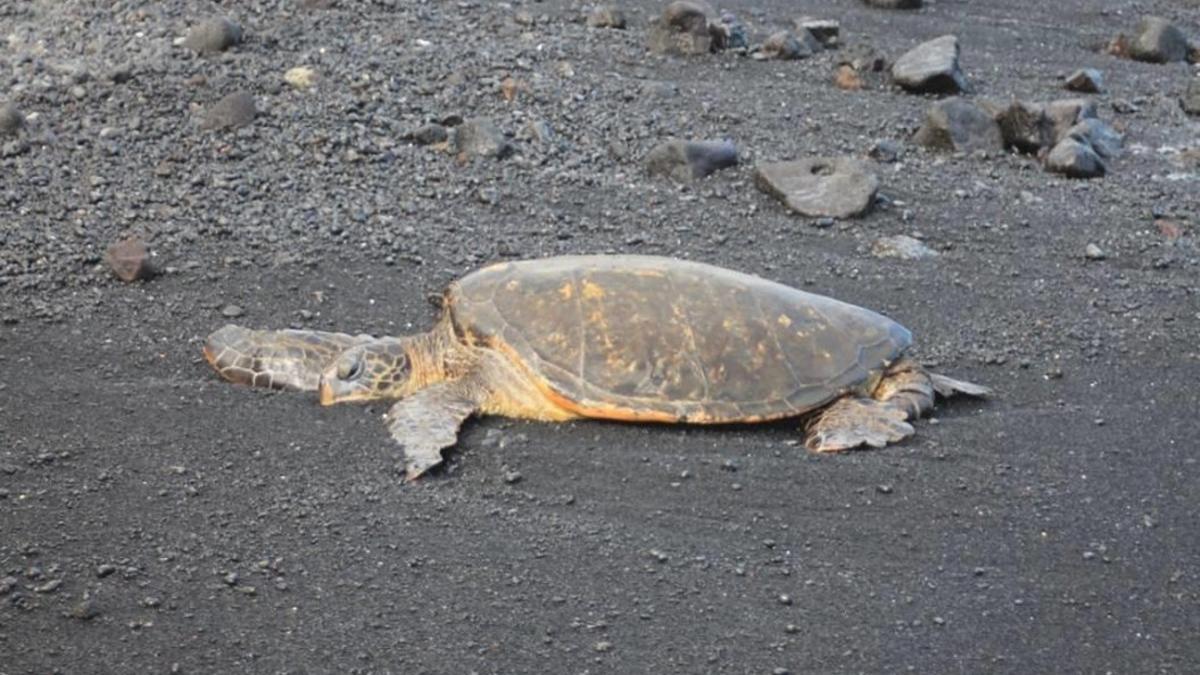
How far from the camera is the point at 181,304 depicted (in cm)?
643

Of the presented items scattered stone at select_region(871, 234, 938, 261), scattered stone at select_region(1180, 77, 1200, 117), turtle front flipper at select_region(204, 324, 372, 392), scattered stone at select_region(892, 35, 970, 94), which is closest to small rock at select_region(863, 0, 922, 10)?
scattered stone at select_region(892, 35, 970, 94)

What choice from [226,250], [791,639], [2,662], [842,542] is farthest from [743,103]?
[2,662]

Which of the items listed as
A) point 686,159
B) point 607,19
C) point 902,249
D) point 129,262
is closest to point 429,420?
point 129,262

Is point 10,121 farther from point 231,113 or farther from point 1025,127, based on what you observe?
point 1025,127

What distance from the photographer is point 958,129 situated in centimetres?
855

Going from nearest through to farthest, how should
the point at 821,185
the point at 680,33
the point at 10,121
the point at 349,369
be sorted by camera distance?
1. the point at 349,369
2. the point at 821,185
3. the point at 10,121
4. the point at 680,33

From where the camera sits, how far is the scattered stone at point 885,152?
8.35 meters

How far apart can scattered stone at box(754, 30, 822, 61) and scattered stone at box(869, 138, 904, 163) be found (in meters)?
1.52

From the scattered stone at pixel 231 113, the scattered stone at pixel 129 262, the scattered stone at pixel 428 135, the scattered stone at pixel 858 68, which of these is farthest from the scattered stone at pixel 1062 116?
the scattered stone at pixel 129 262

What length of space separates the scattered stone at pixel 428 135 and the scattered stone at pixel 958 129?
241cm

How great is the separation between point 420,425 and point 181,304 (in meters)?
1.50

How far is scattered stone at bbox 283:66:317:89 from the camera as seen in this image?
28.1 feet

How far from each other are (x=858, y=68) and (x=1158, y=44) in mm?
2115

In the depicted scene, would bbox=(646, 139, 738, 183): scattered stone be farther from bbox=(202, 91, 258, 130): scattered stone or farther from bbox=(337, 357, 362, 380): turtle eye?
bbox=(337, 357, 362, 380): turtle eye
